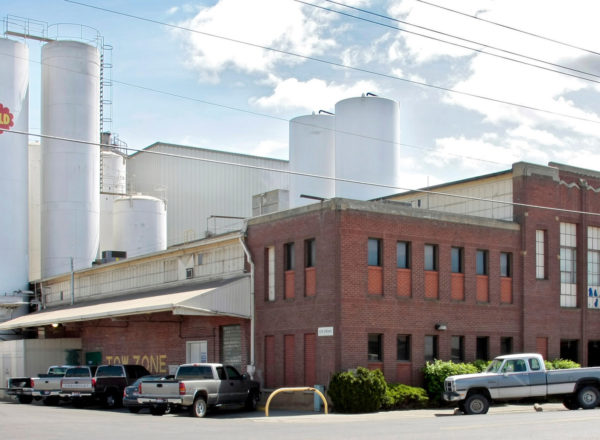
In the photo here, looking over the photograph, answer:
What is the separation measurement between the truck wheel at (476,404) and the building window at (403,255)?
6514 mm

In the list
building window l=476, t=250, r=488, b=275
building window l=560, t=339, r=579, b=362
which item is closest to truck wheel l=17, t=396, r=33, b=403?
building window l=476, t=250, r=488, b=275

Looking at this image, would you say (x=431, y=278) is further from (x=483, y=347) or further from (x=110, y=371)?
(x=110, y=371)

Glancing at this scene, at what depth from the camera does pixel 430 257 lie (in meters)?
31.9

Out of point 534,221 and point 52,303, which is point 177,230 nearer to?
point 52,303

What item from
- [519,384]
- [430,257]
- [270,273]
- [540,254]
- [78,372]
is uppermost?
[540,254]

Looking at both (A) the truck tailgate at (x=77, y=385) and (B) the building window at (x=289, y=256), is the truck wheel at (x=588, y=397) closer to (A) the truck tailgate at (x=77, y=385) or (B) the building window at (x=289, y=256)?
(B) the building window at (x=289, y=256)

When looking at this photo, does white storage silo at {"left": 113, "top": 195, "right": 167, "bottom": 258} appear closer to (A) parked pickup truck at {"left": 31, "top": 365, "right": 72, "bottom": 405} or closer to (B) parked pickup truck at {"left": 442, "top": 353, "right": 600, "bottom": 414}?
(A) parked pickup truck at {"left": 31, "top": 365, "right": 72, "bottom": 405}

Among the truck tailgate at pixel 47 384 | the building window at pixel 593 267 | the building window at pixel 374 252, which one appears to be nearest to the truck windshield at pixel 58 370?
the truck tailgate at pixel 47 384

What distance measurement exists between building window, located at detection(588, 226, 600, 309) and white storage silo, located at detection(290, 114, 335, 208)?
63.9ft

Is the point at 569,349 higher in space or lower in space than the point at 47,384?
higher

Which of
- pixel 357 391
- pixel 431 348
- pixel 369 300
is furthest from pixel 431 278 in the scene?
pixel 357 391

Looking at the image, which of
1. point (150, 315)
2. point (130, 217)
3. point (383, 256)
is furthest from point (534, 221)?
point (130, 217)

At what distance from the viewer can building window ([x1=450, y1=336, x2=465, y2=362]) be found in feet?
105

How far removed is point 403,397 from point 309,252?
6424 millimetres
